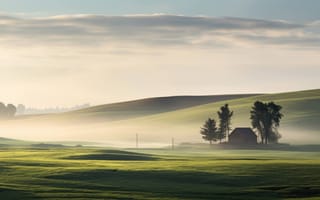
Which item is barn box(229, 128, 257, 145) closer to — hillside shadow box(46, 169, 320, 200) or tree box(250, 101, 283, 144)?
tree box(250, 101, 283, 144)

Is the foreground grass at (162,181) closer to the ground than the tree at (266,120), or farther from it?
closer to the ground

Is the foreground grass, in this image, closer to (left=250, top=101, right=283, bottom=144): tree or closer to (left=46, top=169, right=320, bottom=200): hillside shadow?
(left=46, top=169, right=320, bottom=200): hillside shadow

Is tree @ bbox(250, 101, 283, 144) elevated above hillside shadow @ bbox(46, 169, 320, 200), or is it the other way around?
tree @ bbox(250, 101, 283, 144)

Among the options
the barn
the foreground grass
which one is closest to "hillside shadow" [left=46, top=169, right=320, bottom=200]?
the foreground grass

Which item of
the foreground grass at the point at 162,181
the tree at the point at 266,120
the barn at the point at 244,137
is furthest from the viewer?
the barn at the point at 244,137

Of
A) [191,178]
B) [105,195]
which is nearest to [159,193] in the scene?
[105,195]

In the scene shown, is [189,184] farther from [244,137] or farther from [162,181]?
[244,137]

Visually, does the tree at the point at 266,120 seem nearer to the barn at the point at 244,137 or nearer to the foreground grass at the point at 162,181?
the barn at the point at 244,137

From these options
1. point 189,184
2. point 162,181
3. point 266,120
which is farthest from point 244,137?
point 189,184

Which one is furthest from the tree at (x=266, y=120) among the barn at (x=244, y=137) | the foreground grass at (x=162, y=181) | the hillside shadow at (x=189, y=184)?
the hillside shadow at (x=189, y=184)

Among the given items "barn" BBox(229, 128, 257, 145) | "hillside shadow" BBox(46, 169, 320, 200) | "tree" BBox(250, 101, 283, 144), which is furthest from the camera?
"barn" BBox(229, 128, 257, 145)

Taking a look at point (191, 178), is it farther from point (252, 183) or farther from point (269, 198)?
point (269, 198)

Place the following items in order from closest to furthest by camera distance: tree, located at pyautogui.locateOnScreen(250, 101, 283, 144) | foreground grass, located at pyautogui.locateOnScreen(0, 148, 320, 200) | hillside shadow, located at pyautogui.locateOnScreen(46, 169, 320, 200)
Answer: foreground grass, located at pyautogui.locateOnScreen(0, 148, 320, 200) < hillside shadow, located at pyautogui.locateOnScreen(46, 169, 320, 200) < tree, located at pyautogui.locateOnScreen(250, 101, 283, 144)

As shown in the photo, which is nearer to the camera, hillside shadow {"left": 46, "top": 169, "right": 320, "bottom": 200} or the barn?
hillside shadow {"left": 46, "top": 169, "right": 320, "bottom": 200}
